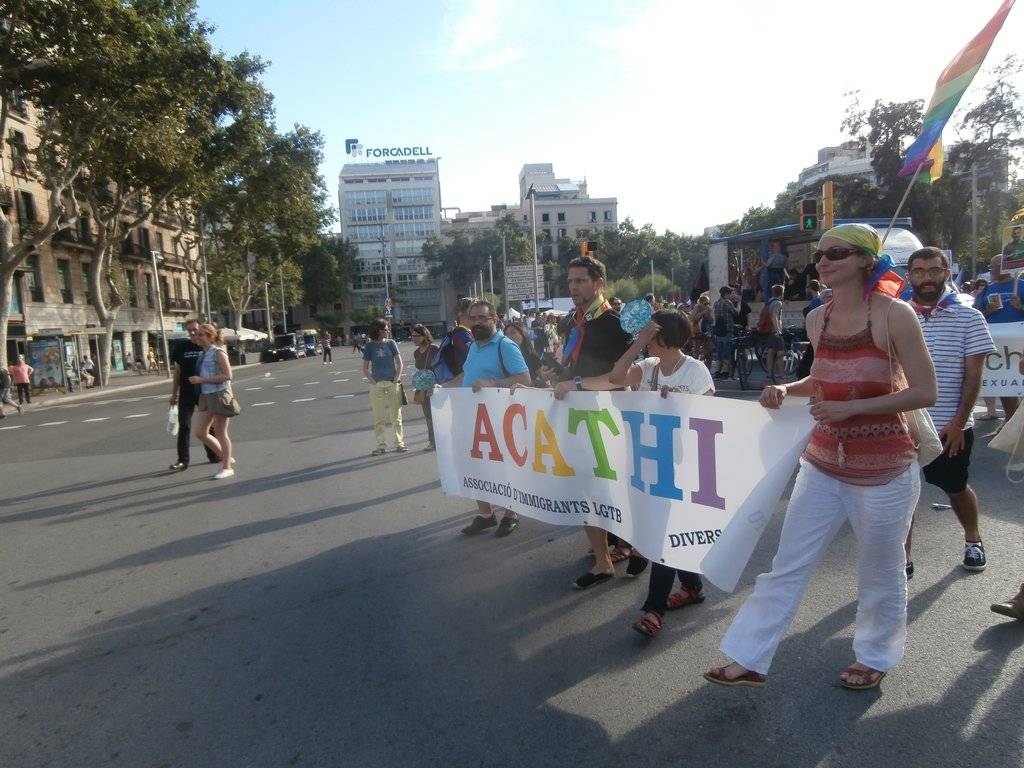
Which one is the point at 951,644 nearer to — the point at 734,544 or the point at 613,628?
the point at 734,544

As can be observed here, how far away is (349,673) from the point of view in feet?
11.4

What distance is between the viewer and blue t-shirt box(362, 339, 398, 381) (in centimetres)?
924

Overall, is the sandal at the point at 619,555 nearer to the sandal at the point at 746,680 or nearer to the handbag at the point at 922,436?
the sandal at the point at 746,680

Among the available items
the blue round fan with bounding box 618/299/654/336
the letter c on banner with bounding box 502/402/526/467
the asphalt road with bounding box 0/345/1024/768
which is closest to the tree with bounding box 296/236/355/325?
the asphalt road with bounding box 0/345/1024/768

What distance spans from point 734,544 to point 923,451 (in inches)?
34.4

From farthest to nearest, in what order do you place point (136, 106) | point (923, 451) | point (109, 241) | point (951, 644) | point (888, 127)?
point (888, 127), point (109, 241), point (136, 106), point (951, 644), point (923, 451)

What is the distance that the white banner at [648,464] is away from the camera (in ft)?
10.3

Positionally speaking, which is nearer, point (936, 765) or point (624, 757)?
point (936, 765)

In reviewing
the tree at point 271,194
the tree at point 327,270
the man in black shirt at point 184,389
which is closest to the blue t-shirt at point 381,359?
the man in black shirt at point 184,389

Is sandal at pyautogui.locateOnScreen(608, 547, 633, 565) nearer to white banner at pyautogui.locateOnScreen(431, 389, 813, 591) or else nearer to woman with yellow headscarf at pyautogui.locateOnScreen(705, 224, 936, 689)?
white banner at pyautogui.locateOnScreen(431, 389, 813, 591)

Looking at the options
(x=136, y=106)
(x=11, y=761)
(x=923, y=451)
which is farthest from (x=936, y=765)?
(x=136, y=106)

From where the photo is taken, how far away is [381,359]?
9.27 m

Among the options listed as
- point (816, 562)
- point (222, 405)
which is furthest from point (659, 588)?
point (222, 405)

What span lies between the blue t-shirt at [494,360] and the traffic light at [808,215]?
426 inches
